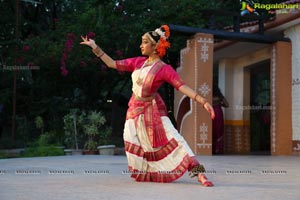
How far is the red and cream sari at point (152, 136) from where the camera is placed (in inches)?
195

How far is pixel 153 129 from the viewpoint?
16.4 ft

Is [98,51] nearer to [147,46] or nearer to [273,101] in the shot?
[147,46]

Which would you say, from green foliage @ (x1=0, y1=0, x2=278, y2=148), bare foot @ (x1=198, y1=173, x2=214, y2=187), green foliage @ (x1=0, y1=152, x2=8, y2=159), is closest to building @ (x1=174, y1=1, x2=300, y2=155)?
green foliage @ (x1=0, y1=0, x2=278, y2=148)

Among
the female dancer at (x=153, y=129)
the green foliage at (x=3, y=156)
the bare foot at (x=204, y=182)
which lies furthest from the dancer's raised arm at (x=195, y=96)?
the green foliage at (x=3, y=156)

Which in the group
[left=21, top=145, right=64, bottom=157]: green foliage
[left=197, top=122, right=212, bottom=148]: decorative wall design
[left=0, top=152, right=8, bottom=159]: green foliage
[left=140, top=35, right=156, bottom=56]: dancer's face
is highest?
[left=140, top=35, right=156, bottom=56]: dancer's face

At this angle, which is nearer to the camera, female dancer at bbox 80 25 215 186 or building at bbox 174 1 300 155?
female dancer at bbox 80 25 215 186

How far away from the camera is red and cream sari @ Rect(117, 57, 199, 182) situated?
4.95 m

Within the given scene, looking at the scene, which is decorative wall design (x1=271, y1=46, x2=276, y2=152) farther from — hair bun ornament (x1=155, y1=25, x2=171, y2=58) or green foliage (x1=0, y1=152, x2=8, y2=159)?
hair bun ornament (x1=155, y1=25, x2=171, y2=58)

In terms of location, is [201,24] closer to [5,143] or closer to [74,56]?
[74,56]

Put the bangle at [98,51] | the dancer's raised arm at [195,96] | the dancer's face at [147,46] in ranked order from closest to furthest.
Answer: the dancer's raised arm at [195,96]
the dancer's face at [147,46]
the bangle at [98,51]

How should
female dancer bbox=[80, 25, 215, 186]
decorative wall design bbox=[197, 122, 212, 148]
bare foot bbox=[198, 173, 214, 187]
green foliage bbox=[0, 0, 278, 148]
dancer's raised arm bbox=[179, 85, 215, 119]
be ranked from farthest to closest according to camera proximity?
green foliage bbox=[0, 0, 278, 148] < decorative wall design bbox=[197, 122, 212, 148] < female dancer bbox=[80, 25, 215, 186] < bare foot bbox=[198, 173, 214, 187] < dancer's raised arm bbox=[179, 85, 215, 119]

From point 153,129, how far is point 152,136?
7 cm

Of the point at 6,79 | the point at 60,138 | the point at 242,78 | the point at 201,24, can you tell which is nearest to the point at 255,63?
the point at 242,78

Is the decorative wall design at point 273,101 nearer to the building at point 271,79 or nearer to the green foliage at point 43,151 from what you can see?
the building at point 271,79
